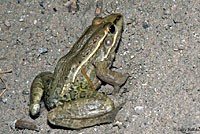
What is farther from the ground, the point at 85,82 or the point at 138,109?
the point at 85,82

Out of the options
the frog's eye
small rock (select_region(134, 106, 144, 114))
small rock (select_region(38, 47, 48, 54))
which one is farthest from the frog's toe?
the frog's eye

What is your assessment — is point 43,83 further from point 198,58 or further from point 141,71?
point 198,58

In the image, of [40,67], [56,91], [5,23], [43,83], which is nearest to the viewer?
[56,91]

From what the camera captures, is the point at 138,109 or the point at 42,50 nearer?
the point at 138,109

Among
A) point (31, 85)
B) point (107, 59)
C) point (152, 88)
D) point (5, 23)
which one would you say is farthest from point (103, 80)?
point (5, 23)

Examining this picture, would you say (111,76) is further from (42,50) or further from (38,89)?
(42,50)

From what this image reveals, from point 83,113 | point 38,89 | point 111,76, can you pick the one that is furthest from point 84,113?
point 38,89
